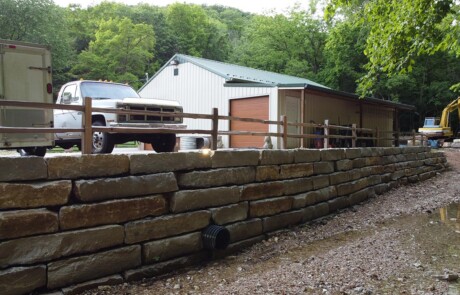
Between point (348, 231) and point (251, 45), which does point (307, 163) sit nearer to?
point (348, 231)

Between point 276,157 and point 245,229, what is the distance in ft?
5.50

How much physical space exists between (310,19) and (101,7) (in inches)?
1066

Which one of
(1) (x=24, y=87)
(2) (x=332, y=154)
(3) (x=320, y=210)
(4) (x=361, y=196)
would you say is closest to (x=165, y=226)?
(1) (x=24, y=87)

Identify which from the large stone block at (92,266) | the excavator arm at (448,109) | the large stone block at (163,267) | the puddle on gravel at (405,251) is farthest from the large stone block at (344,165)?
the excavator arm at (448,109)

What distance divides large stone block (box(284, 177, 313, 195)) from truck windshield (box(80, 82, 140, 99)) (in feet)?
14.0

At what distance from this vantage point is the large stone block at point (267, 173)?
23.4 ft

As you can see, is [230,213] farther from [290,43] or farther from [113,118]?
[290,43]

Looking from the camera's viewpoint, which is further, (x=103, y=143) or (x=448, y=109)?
(x=448, y=109)

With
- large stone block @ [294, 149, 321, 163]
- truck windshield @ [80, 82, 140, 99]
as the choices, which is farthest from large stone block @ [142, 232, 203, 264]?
truck windshield @ [80, 82, 140, 99]

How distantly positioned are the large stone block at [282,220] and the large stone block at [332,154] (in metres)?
1.79

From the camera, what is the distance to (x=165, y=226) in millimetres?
5379

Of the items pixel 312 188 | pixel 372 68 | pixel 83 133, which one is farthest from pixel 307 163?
pixel 83 133

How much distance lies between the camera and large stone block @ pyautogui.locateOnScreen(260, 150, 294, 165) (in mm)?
7250

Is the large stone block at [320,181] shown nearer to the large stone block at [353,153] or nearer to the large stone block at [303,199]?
the large stone block at [303,199]
